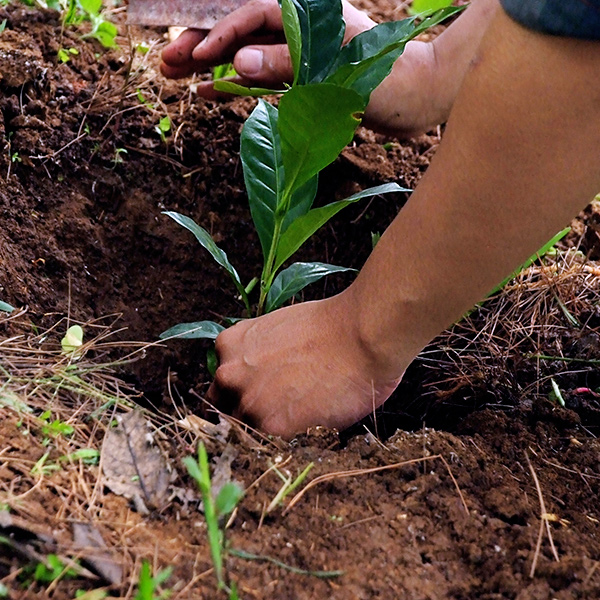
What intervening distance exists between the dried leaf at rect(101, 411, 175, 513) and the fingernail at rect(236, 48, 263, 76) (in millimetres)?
892

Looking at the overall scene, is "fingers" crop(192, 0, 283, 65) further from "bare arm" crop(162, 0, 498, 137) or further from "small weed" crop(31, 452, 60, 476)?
"small weed" crop(31, 452, 60, 476)

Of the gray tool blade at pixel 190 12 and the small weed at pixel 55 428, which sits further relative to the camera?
the gray tool blade at pixel 190 12

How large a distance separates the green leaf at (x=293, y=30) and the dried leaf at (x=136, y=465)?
29.6 inches

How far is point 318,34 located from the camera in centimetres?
132

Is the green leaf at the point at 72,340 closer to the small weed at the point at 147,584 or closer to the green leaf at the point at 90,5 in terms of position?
the small weed at the point at 147,584

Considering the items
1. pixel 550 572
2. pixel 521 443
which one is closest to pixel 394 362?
pixel 521 443

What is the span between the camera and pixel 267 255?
1.46 metres

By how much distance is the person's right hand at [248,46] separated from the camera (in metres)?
1.50

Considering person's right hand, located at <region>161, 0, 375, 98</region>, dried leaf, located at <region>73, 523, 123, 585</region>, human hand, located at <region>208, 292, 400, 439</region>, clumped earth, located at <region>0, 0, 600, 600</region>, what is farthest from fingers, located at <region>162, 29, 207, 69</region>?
dried leaf, located at <region>73, 523, 123, 585</region>

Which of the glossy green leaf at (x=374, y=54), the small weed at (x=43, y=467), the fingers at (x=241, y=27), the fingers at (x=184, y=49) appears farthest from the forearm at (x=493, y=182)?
the fingers at (x=184, y=49)

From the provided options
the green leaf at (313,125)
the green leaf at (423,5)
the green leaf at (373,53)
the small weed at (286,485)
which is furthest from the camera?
the green leaf at (423,5)

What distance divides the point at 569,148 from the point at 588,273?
0.95m

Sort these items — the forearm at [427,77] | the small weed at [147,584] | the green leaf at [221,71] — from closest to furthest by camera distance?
1. the small weed at [147,584]
2. the forearm at [427,77]
3. the green leaf at [221,71]

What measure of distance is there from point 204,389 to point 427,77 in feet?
3.29
